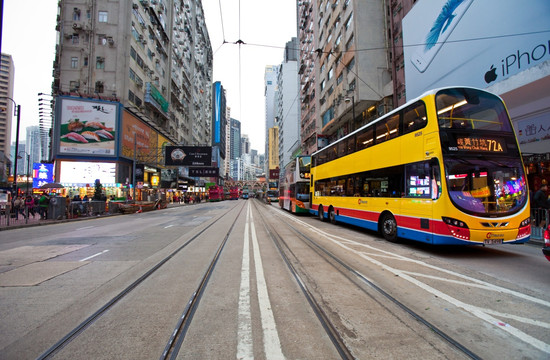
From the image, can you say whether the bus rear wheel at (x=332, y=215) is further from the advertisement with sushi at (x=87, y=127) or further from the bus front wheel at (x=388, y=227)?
the advertisement with sushi at (x=87, y=127)

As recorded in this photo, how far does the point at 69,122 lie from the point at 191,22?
2076 inches

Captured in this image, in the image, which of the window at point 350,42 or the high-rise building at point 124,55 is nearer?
the window at point 350,42

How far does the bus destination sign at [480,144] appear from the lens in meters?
6.65

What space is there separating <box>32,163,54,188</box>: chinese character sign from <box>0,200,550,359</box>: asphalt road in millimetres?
28278

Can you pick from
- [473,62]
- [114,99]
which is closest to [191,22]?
[114,99]

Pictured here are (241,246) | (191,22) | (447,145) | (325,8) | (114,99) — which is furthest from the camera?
(191,22)

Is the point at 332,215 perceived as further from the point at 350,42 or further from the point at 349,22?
the point at 349,22

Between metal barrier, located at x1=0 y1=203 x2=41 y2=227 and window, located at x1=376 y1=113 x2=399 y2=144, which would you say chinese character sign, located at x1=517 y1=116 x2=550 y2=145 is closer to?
window, located at x1=376 y1=113 x2=399 y2=144

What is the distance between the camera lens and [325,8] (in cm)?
4000

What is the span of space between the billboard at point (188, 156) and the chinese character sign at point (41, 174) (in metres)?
11.8

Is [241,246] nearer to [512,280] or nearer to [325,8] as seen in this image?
[512,280]

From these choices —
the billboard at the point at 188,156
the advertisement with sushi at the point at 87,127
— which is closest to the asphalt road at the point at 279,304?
the advertisement with sushi at the point at 87,127

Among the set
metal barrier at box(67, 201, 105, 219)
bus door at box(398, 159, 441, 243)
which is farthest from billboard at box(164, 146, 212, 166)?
bus door at box(398, 159, 441, 243)

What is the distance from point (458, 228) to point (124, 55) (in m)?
38.9
